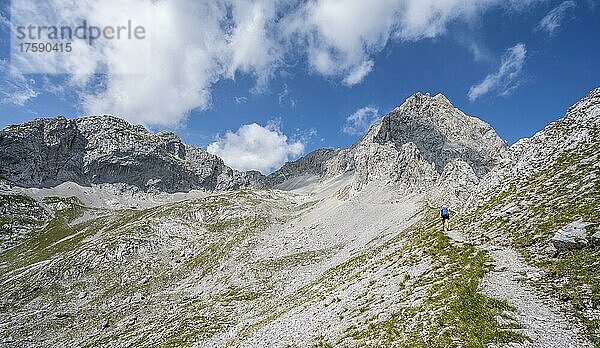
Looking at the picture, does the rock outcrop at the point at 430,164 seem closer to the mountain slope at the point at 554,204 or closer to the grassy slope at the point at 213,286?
the mountain slope at the point at 554,204

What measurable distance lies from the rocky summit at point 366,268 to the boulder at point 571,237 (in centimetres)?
17

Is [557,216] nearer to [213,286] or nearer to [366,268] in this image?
[366,268]

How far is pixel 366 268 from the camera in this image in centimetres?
3909

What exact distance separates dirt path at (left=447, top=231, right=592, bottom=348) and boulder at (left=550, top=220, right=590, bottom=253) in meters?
2.44

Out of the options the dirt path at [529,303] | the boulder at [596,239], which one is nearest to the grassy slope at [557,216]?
the boulder at [596,239]

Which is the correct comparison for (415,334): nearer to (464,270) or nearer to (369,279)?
(464,270)

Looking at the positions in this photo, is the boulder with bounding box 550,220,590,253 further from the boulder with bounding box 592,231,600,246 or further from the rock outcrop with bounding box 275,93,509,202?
the rock outcrop with bounding box 275,93,509,202

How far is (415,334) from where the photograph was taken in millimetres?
19688

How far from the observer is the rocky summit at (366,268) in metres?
20.3

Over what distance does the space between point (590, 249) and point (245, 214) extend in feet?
350

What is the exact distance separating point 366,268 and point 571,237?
2004cm

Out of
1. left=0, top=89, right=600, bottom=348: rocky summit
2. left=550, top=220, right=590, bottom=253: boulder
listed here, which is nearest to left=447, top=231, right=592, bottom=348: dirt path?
left=0, top=89, right=600, bottom=348: rocky summit

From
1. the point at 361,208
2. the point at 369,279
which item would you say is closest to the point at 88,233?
the point at 361,208

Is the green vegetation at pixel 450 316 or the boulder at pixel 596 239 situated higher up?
the boulder at pixel 596 239
